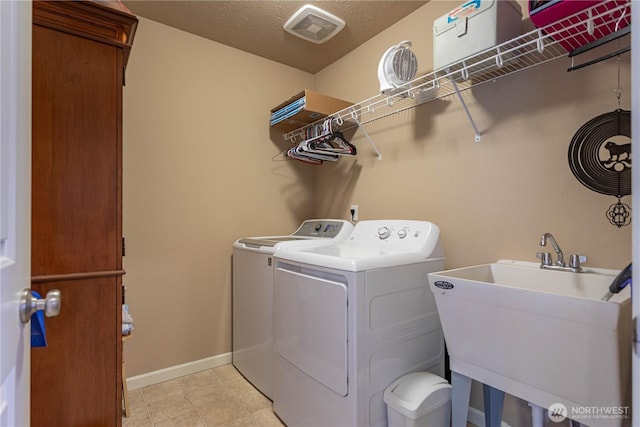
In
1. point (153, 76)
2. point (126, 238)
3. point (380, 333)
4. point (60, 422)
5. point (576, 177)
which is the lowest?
point (60, 422)

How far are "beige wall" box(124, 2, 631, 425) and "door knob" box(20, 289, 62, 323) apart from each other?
169 centimetres

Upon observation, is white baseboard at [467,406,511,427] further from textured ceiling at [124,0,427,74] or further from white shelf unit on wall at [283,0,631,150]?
textured ceiling at [124,0,427,74]

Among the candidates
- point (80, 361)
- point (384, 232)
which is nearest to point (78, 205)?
point (80, 361)

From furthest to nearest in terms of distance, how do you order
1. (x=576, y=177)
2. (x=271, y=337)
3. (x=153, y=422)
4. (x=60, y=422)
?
1. (x=271, y=337)
2. (x=153, y=422)
3. (x=576, y=177)
4. (x=60, y=422)

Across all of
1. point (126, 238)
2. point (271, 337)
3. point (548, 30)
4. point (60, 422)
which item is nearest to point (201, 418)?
point (271, 337)

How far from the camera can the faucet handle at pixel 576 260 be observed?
1.37 meters

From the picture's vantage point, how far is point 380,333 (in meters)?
1.49

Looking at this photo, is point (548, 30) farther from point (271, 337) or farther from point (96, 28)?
point (271, 337)

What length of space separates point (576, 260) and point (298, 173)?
211 centimetres

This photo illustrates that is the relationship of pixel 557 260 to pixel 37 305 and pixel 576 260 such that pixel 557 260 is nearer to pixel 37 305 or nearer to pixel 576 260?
pixel 576 260

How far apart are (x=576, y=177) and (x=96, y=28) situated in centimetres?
198

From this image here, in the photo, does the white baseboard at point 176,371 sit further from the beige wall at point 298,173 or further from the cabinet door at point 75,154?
the cabinet door at point 75,154

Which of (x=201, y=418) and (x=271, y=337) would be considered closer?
(x=201, y=418)

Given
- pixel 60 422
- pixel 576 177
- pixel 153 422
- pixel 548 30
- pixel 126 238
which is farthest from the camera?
pixel 126 238
